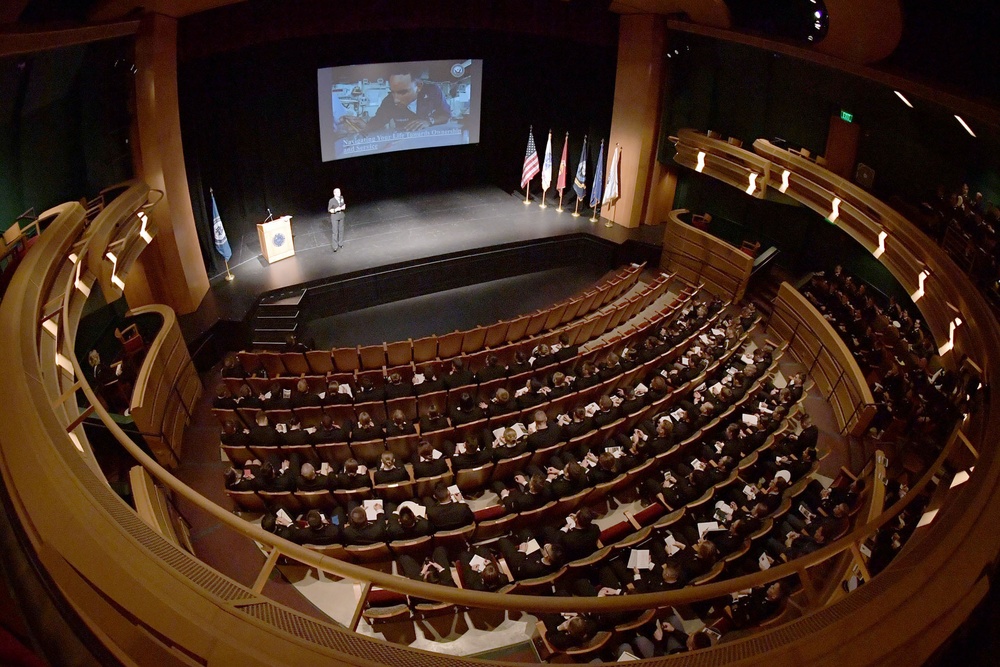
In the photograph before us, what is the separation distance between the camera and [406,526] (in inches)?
250

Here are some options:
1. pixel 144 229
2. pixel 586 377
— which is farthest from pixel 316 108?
pixel 586 377

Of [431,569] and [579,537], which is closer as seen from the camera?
[431,569]

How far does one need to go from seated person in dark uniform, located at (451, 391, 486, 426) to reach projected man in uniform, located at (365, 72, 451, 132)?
7896 millimetres

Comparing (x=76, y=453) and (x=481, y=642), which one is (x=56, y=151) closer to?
(x=76, y=453)

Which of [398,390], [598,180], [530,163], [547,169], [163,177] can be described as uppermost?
[163,177]

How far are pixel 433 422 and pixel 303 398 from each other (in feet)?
6.40

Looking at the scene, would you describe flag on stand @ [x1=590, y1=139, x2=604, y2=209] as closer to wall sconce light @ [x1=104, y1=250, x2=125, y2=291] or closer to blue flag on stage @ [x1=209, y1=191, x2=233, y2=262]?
blue flag on stage @ [x1=209, y1=191, x2=233, y2=262]

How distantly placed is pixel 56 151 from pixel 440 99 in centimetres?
833

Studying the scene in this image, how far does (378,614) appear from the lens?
575cm

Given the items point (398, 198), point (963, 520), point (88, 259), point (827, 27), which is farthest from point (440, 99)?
point (963, 520)

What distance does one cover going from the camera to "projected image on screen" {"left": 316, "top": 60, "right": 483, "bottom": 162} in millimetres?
12820

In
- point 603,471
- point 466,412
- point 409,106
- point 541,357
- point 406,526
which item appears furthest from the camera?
point 409,106

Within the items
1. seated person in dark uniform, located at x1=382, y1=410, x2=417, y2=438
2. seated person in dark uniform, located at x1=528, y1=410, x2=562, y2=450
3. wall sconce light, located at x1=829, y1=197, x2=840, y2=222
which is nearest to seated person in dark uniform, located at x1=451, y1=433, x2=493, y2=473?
seated person in dark uniform, located at x1=528, y1=410, x2=562, y2=450

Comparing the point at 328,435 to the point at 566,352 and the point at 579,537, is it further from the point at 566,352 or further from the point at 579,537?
the point at 566,352
